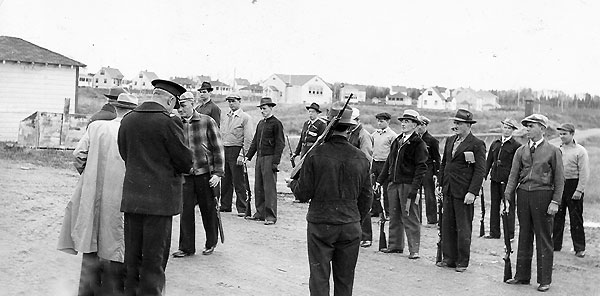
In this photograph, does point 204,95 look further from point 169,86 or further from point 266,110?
point 169,86

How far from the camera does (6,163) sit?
17875mm

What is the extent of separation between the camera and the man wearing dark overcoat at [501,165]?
11461mm

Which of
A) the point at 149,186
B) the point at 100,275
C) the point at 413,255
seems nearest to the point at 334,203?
the point at 149,186

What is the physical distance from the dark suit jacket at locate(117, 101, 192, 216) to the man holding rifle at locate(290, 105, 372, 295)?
3.59 ft

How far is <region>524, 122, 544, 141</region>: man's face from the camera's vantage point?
8.01 m

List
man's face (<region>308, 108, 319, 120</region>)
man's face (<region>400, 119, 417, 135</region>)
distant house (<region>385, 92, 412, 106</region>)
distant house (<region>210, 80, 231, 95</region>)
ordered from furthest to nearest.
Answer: distant house (<region>385, 92, 412, 106</region>) → distant house (<region>210, 80, 231, 95</region>) → man's face (<region>308, 108, 319, 120</region>) → man's face (<region>400, 119, 417, 135</region>)

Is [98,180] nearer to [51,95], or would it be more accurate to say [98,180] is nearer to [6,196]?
[6,196]

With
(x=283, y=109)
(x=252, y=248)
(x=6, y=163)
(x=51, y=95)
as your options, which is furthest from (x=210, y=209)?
(x=283, y=109)

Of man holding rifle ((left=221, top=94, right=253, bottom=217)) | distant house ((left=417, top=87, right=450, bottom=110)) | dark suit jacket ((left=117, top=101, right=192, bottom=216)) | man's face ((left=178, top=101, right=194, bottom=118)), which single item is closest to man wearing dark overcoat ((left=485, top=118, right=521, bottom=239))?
man holding rifle ((left=221, top=94, right=253, bottom=217))

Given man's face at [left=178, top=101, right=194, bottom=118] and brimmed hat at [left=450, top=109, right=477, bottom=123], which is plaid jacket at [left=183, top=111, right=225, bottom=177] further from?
brimmed hat at [left=450, top=109, right=477, bottom=123]

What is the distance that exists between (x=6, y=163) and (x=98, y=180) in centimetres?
1302

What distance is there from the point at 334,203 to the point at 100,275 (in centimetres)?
237

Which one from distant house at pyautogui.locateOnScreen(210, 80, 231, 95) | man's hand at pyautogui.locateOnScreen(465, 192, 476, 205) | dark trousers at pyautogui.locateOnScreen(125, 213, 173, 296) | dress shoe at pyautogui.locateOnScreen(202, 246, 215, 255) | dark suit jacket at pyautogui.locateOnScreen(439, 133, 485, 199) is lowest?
dress shoe at pyautogui.locateOnScreen(202, 246, 215, 255)

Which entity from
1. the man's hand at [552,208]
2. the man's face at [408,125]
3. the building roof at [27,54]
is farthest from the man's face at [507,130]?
the building roof at [27,54]
